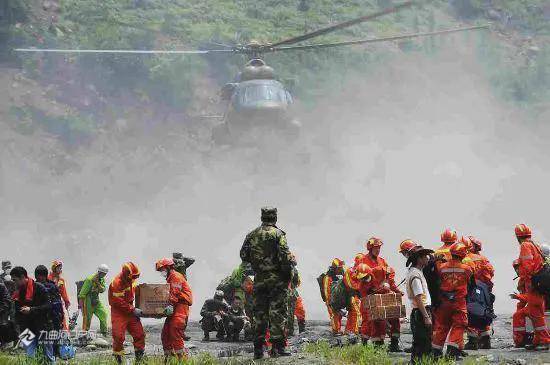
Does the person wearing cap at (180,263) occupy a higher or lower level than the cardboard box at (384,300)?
higher

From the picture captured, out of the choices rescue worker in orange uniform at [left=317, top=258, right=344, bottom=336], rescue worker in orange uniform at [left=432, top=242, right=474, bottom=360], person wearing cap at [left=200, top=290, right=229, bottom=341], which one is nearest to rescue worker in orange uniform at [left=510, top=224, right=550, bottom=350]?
rescue worker in orange uniform at [left=432, top=242, right=474, bottom=360]

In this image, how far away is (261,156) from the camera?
50.1 meters

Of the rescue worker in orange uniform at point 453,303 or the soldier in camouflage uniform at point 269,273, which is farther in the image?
the soldier in camouflage uniform at point 269,273

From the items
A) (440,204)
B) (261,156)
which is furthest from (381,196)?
(261,156)

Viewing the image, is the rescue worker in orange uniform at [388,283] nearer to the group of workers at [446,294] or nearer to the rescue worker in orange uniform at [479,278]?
the group of workers at [446,294]

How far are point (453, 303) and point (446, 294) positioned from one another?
13 centimetres

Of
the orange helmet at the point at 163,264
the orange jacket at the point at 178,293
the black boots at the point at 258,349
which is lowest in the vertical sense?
the black boots at the point at 258,349

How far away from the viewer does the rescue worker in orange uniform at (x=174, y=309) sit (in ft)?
39.4

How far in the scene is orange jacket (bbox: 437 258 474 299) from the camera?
11.6 metres

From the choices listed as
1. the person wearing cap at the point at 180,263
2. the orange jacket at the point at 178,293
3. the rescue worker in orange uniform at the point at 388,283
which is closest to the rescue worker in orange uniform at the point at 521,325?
the rescue worker in orange uniform at the point at 388,283

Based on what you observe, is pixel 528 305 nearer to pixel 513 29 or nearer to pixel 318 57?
pixel 318 57

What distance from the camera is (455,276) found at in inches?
456

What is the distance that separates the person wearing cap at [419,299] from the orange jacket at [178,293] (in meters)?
2.82

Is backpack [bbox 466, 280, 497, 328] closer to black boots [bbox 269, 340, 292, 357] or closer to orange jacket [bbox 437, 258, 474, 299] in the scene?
orange jacket [bbox 437, 258, 474, 299]
